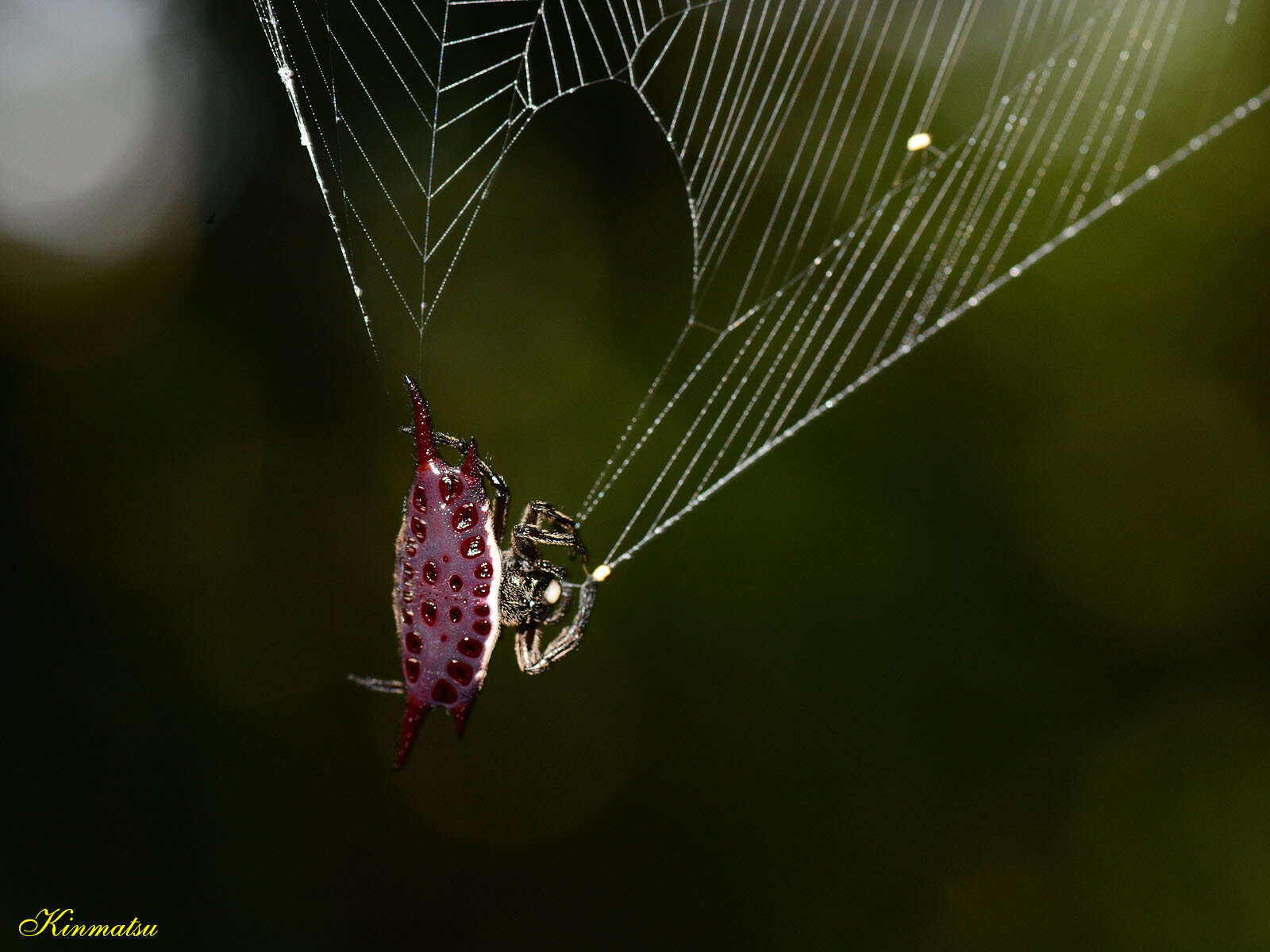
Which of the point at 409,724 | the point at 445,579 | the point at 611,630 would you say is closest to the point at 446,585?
the point at 445,579

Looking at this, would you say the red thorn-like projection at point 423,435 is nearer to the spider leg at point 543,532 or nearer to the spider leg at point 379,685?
the spider leg at point 543,532

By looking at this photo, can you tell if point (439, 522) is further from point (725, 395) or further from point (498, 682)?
point (498, 682)

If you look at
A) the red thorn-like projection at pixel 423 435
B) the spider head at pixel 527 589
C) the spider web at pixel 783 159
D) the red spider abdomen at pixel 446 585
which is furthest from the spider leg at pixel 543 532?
the spider web at pixel 783 159

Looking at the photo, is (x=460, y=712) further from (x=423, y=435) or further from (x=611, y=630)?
(x=611, y=630)

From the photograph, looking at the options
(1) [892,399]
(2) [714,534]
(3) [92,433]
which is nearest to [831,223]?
(1) [892,399]

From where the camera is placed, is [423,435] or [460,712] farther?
[460,712]

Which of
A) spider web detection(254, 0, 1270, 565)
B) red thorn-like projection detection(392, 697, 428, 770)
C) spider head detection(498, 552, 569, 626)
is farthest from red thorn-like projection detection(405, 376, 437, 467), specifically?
spider web detection(254, 0, 1270, 565)
